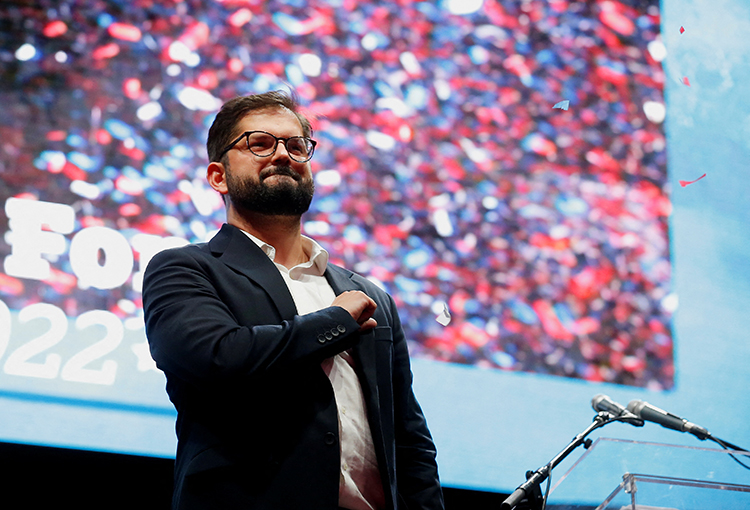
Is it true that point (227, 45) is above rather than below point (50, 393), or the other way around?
above

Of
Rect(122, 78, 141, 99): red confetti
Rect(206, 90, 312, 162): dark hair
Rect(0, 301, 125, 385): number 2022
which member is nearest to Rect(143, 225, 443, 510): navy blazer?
Rect(206, 90, 312, 162): dark hair

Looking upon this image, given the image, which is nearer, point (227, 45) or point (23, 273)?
point (23, 273)

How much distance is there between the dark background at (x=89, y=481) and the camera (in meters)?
1.98

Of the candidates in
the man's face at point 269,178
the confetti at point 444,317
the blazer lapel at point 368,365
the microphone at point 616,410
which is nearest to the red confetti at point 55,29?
the man's face at point 269,178

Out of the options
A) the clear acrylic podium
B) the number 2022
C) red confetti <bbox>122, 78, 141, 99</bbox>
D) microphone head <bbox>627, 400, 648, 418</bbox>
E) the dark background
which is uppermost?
the clear acrylic podium

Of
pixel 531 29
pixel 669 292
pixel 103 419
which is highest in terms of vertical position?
pixel 531 29

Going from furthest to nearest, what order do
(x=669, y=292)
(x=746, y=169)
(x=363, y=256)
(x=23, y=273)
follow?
(x=746, y=169), (x=669, y=292), (x=363, y=256), (x=23, y=273)

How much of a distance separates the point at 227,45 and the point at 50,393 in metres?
1.44

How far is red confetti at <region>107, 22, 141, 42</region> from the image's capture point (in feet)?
8.26

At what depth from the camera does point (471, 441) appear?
83.8 inches

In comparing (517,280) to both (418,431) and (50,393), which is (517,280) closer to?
(418,431)

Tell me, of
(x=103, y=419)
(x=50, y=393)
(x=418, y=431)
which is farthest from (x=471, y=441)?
(x=50, y=393)

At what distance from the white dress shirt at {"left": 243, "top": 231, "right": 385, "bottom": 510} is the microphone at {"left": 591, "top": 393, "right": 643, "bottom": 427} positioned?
76 centimetres

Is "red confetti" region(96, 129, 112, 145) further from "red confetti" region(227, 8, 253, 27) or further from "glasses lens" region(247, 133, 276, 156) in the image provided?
"glasses lens" region(247, 133, 276, 156)
